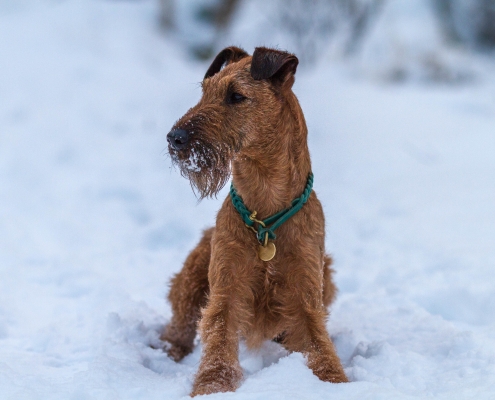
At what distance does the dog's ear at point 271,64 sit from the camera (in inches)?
129

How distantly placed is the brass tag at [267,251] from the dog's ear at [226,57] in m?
1.28

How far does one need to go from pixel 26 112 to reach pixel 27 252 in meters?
3.69

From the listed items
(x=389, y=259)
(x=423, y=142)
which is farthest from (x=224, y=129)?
(x=423, y=142)

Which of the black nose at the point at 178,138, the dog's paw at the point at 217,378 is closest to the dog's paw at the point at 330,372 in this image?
the dog's paw at the point at 217,378

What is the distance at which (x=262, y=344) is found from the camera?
12.5 ft

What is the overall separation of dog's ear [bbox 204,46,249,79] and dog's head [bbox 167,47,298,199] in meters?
0.42

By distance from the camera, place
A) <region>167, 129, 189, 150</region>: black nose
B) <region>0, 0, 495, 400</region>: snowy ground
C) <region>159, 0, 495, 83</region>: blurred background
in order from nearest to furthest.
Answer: <region>167, 129, 189, 150</region>: black nose
<region>0, 0, 495, 400</region>: snowy ground
<region>159, 0, 495, 83</region>: blurred background

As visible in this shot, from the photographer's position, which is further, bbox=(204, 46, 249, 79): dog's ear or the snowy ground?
bbox=(204, 46, 249, 79): dog's ear

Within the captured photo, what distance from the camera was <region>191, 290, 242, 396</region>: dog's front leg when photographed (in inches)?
121

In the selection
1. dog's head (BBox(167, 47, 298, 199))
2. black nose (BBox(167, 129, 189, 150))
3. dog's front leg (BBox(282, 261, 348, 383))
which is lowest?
dog's front leg (BBox(282, 261, 348, 383))

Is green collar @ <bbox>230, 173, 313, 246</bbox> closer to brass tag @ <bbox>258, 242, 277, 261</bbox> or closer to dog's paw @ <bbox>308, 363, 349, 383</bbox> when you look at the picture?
brass tag @ <bbox>258, 242, 277, 261</bbox>

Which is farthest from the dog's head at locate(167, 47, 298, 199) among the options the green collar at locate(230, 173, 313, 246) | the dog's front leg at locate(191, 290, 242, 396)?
the dog's front leg at locate(191, 290, 242, 396)

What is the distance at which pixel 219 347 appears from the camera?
127 inches

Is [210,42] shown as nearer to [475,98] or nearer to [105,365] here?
[475,98]
